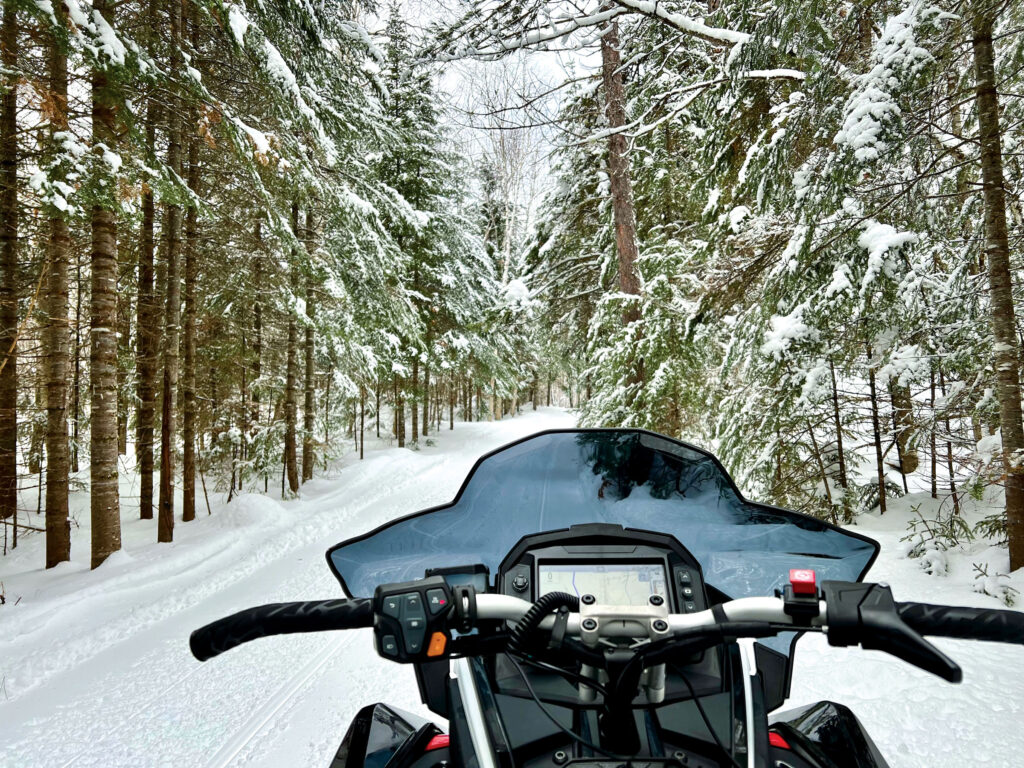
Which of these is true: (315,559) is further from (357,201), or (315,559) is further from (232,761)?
(357,201)

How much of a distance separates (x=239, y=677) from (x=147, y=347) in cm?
765

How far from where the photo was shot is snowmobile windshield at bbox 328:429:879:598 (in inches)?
63.6

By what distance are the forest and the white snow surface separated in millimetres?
777

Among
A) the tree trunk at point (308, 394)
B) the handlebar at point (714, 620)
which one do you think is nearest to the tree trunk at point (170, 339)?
the tree trunk at point (308, 394)

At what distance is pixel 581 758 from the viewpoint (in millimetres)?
1084

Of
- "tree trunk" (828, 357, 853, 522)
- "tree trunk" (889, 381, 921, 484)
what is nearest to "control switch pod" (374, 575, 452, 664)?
"tree trunk" (889, 381, 921, 484)

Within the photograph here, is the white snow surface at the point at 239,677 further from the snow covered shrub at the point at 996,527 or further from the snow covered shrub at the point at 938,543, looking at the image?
the snow covered shrub at the point at 996,527

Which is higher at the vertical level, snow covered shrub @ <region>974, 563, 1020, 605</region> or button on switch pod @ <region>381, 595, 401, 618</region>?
button on switch pod @ <region>381, 595, 401, 618</region>

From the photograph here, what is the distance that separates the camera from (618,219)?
29.6 ft

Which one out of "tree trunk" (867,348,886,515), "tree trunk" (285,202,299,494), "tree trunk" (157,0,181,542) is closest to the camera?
"tree trunk" (867,348,886,515)

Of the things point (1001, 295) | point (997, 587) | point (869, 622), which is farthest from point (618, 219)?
point (869, 622)

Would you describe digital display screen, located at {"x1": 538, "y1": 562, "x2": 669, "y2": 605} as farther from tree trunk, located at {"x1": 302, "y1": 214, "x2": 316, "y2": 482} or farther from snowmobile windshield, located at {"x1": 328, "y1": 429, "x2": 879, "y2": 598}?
tree trunk, located at {"x1": 302, "y1": 214, "x2": 316, "y2": 482}

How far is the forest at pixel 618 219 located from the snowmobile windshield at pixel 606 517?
3719 millimetres

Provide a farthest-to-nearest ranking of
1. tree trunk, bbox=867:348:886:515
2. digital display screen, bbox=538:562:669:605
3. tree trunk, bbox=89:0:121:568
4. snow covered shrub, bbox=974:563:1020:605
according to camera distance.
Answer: tree trunk, bbox=867:348:886:515 < tree trunk, bbox=89:0:121:568 < snow covered shrub, bbox=974:563:1020:605 < digital display screen, bbox=538:562:669:605
